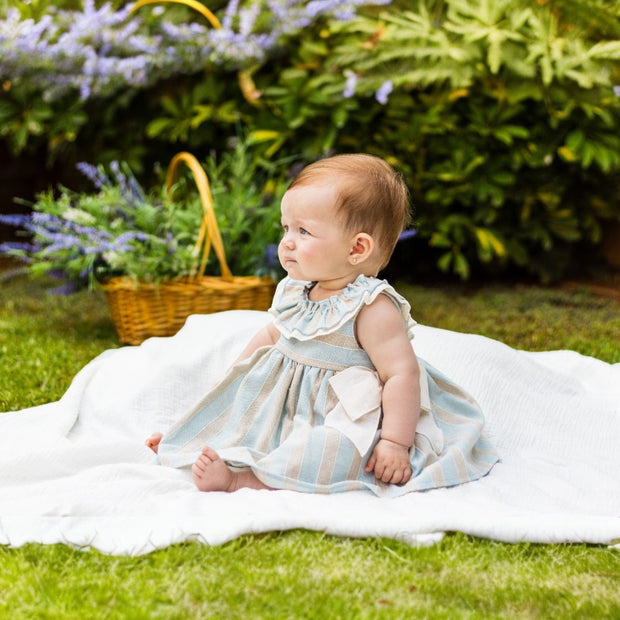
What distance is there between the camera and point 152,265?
2928 millimetres

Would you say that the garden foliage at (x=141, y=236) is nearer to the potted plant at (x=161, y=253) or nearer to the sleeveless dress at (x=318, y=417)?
the potted plant at (x=161, y=253)

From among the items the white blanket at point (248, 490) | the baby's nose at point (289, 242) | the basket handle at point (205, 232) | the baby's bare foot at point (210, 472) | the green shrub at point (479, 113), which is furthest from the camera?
the green shrub at point (479, 113)

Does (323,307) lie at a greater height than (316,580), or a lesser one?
greater

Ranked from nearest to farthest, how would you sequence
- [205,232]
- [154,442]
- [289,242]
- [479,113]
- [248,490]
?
[248,490] < [289,242] < [154,442] < [205,232] < [479,113]

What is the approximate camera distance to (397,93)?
420 centimetres

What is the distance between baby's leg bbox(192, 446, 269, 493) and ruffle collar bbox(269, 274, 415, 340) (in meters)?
0.32

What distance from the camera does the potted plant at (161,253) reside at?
2947 millimetres

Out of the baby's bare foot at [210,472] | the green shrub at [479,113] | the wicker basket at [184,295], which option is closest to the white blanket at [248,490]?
the baby's bare foot at [210,472]

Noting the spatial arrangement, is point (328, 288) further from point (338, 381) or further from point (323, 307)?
point (338, 381)

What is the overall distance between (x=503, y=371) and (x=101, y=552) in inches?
52.0

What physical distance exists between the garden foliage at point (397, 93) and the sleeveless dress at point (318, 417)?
6.94 ft

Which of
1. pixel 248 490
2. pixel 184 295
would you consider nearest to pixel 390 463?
pixel 248 490

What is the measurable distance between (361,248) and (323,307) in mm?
160

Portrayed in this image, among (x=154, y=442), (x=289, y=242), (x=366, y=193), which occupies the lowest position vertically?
(x=154, y=442)
